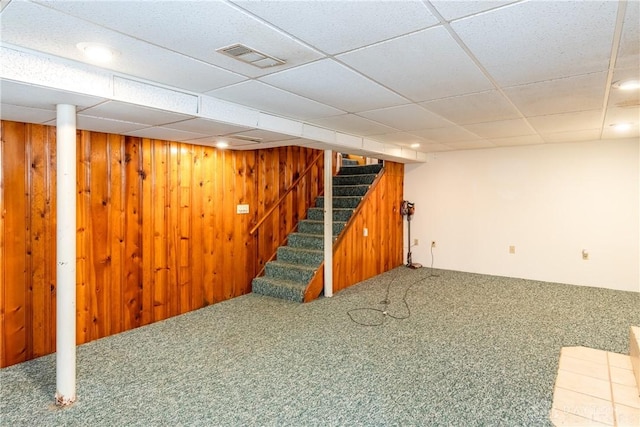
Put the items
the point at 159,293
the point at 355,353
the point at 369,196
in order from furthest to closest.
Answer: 1. the point at 369,196
2. the point at 159,293
3. the point at 355,353

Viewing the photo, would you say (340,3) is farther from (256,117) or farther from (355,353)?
(355,353)

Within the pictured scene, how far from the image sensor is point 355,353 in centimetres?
309

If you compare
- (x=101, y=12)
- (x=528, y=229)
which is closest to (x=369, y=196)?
(x=528, y=229)

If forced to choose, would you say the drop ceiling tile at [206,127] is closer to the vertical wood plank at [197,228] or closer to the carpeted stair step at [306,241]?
the vertical wood plank at [197,228]

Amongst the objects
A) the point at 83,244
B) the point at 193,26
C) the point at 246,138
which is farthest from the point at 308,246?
the point at 193,26

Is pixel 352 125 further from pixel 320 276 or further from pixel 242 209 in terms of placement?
pixel 320 276

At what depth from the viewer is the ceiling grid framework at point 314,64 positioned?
1.57 metres

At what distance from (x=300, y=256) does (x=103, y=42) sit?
12.3 ft

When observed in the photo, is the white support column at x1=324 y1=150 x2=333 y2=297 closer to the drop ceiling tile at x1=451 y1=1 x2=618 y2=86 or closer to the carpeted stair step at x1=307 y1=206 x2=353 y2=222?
the carpeted stair step at x1=307 y1=206 x2=353 y2=222

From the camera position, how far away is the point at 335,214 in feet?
19.0

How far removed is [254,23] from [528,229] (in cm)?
548

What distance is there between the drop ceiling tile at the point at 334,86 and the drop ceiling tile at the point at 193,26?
217mm

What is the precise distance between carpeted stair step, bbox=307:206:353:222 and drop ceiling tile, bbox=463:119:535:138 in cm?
214

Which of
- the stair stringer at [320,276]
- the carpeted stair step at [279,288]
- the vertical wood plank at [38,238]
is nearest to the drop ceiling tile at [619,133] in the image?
the stair stringer at [320,276]
